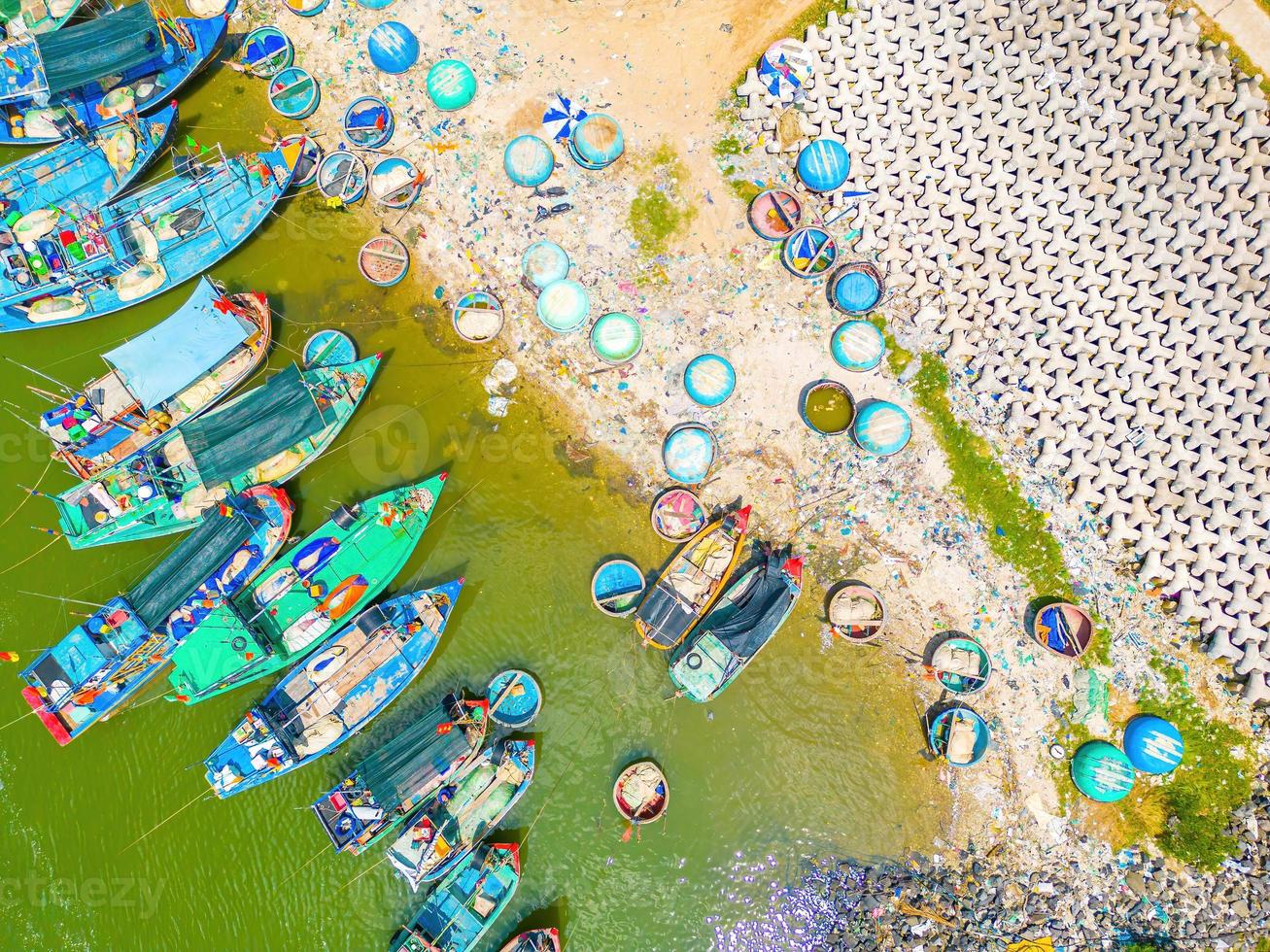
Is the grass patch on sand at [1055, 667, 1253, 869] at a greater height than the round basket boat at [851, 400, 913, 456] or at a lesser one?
lesser

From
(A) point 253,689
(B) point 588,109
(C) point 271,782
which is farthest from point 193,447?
(B) point 588,109

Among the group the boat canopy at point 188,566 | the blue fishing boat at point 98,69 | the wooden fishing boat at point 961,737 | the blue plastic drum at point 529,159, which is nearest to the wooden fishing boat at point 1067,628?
the wooden fishing boat at point 961,737

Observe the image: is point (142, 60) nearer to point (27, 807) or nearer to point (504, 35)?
point (504, 35)

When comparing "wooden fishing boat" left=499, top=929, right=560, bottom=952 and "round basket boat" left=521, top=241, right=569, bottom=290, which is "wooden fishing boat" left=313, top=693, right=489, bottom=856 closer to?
"wooden fishing boat" left=499, top=929, right=560, bottom=952

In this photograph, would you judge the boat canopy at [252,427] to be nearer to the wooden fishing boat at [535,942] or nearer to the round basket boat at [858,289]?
the round basket boat at [858,289]

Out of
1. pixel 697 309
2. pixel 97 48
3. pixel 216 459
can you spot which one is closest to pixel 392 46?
pixel 97 48

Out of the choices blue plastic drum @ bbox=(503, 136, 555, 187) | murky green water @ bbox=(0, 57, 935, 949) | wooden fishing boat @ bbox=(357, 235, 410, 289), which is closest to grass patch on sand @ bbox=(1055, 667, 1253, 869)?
murky green water @ bbox=(0, 57, 935, 949)
